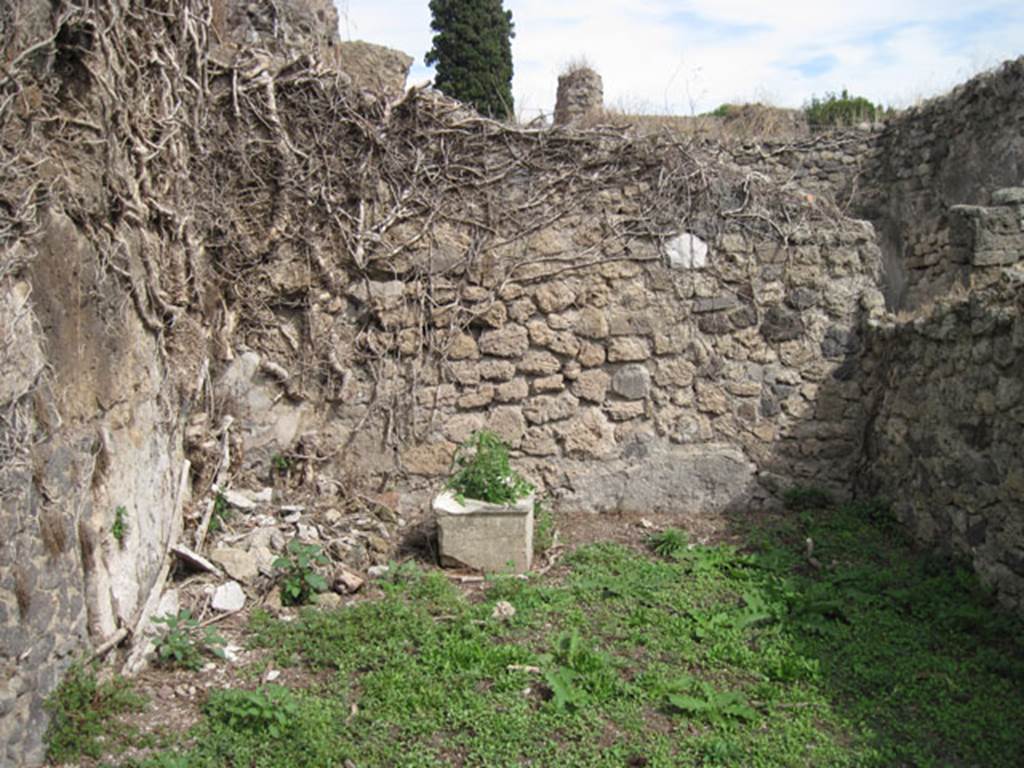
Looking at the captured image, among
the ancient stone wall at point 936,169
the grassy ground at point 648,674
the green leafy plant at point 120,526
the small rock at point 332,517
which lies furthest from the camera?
the ancient stone wall at point 936,169

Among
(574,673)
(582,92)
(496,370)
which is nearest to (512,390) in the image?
(496,370)

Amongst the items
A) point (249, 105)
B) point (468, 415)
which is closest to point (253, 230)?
point (249, 105)

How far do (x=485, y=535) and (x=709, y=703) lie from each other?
1.74 m

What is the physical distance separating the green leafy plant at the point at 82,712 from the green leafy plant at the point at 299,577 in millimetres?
1036

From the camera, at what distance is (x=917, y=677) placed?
12.3ft

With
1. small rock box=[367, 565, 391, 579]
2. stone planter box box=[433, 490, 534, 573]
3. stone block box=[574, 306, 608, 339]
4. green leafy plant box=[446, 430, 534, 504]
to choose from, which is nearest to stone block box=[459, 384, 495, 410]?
green leafy plant box=[446, 430, 534, 504]

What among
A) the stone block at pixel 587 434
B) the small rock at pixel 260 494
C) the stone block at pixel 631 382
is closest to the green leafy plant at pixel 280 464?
the small rock at pixel 260 494

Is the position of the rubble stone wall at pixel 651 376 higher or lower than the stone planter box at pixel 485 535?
higher

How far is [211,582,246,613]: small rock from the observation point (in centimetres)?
435

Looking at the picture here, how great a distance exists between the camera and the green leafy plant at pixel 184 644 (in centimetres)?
382

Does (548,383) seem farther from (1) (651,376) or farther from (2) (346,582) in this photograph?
(2) (346,582)

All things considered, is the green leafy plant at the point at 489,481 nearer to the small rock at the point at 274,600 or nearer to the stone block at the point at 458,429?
the stone block at the point at 458,429

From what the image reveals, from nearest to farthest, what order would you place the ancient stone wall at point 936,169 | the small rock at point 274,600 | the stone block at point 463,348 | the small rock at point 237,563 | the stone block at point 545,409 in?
the small rock at point 274,600
the small rock at point 237,563
the stone block at point 463,348
the stone block at point 545,409
the ancient stone wall at point 936,169

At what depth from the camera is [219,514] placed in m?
4.98
